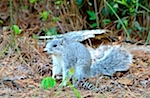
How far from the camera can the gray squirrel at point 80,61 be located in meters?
3.27

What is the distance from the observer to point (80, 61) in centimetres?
331

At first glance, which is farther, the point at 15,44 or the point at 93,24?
the point at 93,24

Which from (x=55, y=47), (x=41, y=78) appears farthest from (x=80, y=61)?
(x=41, y=78)

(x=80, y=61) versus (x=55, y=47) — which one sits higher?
(x=55, y=47)

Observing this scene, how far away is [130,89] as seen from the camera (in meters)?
3.14

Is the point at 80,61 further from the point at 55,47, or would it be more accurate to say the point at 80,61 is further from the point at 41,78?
the point at 41,78

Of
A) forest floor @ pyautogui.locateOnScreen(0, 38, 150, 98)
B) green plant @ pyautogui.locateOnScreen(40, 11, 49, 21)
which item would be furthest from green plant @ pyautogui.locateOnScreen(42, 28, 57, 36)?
forest floor @ pyautogui.locateOnScreen(0, 38, 150, 98)

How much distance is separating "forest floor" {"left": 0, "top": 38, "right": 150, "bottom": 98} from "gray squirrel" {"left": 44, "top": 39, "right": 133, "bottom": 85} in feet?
0.27

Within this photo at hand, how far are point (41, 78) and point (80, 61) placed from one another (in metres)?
0.36

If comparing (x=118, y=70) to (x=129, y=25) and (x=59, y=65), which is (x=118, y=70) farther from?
(x=129, y=25)

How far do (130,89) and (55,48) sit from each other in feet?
2.23

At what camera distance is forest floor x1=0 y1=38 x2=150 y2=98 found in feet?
9.82

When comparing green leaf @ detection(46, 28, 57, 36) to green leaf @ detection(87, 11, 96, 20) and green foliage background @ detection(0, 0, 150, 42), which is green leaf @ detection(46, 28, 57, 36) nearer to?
green foliage background @ detection(0, 0, 150, 42)

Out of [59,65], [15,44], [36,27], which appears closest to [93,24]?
[36,27]
